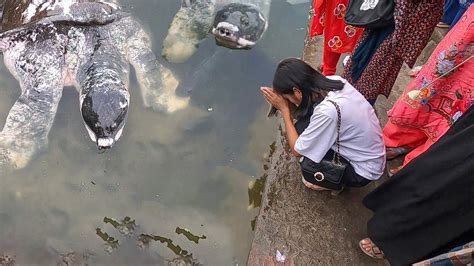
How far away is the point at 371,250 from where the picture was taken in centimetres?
277

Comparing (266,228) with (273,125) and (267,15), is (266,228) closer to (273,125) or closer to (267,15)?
(273,125)

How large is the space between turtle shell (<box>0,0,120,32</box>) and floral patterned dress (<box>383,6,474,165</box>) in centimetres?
301

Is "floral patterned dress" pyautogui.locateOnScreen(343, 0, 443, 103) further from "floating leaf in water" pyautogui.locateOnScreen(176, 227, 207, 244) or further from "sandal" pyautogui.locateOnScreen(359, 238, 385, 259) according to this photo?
"floating leaf in water" pyautogui.locateOnScreen(176, 227, 207, 244)

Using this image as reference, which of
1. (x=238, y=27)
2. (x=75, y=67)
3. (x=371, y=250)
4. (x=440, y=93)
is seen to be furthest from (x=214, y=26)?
→ (x=371, y=250)

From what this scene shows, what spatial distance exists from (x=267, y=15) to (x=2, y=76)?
271cm

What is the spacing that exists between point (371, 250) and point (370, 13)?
144 cm

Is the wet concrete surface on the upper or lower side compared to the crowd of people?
lower

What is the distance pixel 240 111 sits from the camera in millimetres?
3971

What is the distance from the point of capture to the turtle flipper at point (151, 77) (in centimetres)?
403

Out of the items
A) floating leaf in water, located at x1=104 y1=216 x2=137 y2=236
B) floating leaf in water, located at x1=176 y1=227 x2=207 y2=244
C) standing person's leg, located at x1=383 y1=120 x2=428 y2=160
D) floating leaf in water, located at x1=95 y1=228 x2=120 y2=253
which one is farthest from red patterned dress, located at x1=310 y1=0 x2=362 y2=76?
floating leaf in water, located at x1=95 y1=228 x2=120 y2=253

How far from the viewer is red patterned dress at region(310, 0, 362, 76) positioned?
3.13 m

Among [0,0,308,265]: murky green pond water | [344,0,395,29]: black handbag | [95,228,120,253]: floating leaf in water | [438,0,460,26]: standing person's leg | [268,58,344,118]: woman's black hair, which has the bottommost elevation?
[95,228,120,253]: floating leaf in water

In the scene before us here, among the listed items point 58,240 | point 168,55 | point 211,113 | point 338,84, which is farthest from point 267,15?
point 58,240

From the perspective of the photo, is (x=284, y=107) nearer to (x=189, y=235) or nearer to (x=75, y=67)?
(x=189, y=235)
